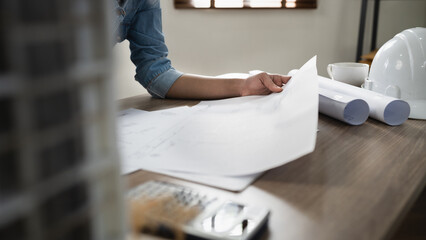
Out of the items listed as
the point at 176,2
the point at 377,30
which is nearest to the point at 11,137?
the point at 176,2

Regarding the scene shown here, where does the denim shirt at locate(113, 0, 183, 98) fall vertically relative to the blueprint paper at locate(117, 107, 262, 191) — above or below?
above

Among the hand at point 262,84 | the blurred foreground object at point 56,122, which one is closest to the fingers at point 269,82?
the hand at point 262,84

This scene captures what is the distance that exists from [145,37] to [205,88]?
265 millimetres

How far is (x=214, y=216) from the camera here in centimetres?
32

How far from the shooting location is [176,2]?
2.18 m

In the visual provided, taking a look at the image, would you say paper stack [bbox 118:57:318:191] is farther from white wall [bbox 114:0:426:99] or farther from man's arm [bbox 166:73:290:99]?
white wall [bbox 114:0:426:99]

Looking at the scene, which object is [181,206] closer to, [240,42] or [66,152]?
[66,152]

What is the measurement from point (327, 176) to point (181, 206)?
0.65 feet

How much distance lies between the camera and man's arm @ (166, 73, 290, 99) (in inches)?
32.3

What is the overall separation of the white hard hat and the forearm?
0.31 m

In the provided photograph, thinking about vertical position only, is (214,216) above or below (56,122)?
below

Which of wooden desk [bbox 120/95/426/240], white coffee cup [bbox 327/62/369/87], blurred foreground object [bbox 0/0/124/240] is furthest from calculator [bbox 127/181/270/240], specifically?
white coffee cup [bbox 327/62/369/87]

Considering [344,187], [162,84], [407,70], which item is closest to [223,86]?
[162,84]

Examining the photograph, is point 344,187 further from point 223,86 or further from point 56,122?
point 223,86
